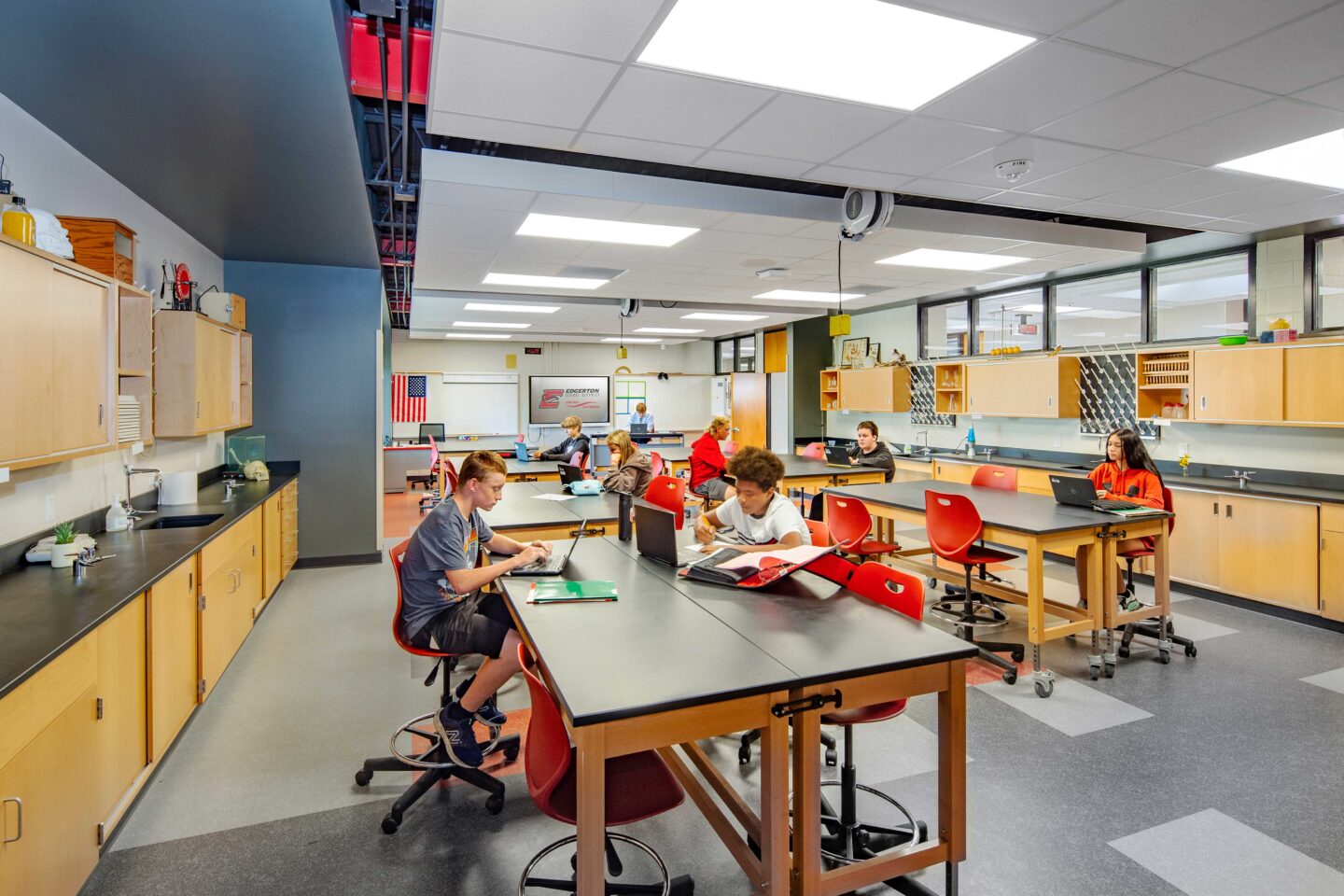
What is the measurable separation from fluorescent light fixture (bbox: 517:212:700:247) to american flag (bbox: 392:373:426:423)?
9.57 meters

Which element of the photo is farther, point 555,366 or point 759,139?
point 555,366

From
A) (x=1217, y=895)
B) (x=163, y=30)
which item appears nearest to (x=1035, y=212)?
(x=1217, y=895)

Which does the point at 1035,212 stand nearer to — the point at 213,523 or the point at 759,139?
the point at 759,139

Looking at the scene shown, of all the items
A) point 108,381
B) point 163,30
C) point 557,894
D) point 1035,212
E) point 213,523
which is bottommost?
point 557,894

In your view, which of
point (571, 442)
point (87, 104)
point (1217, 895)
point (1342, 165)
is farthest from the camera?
point (571, 442)

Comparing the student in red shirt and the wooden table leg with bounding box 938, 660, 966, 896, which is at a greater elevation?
the student in red shirt

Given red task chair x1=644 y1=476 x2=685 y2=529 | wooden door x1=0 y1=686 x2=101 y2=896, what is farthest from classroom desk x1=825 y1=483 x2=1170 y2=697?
wooden door x1=0 y1=686 x2=101 y2=896

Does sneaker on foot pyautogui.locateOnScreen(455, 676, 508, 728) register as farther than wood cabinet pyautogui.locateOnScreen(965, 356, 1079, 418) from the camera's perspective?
No

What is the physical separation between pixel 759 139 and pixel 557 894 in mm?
3223

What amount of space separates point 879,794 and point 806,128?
2.83 meters

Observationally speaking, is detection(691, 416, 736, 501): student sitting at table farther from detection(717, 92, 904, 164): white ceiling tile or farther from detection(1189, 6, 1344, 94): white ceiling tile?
detection(1189, 6, 1344, 94): white ceiling tile

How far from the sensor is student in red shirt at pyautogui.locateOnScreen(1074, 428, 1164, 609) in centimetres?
436

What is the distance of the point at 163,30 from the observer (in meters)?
2.24

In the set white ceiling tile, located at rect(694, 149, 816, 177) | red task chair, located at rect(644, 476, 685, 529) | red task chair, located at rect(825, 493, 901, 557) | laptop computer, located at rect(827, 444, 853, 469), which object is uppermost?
white ceiling tile, located at rect(694, 149, 816, 177)
